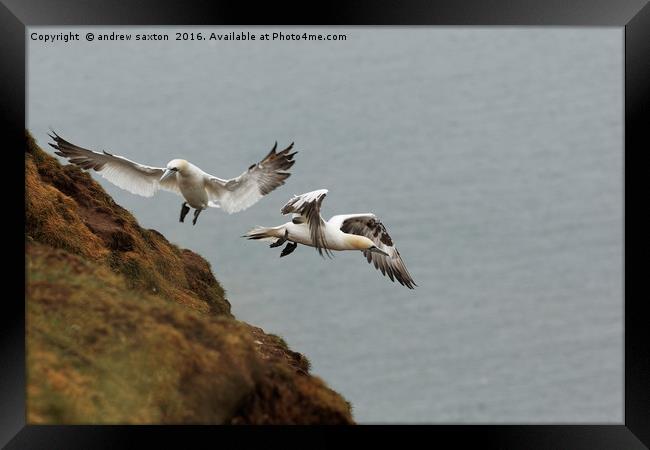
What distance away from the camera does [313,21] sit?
39.2 ft

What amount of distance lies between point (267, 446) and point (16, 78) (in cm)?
546

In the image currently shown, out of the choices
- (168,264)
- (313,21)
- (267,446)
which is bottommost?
(267,446)

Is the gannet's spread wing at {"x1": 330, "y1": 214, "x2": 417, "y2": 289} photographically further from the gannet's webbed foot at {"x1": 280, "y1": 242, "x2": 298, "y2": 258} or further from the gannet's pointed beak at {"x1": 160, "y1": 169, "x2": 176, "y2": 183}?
the gannet's pointed beak at {"x1": 160, "y1": 169, "x2": 176, "y2": 183}

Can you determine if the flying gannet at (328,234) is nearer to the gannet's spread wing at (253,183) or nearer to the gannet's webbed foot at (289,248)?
the gannet's webbed foot at (289,248)

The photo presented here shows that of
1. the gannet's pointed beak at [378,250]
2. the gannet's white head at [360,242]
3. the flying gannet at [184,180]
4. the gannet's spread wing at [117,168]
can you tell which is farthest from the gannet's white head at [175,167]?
the gannet's pointed beak at [378,250]

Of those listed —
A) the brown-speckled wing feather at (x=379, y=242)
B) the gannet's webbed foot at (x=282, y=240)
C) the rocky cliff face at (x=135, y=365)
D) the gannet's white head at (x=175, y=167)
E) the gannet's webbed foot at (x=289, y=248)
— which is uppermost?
the gannet's white head at (x=175, y=167)

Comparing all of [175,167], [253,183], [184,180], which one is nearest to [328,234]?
[253,183]

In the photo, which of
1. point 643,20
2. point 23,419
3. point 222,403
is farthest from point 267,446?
point 643,20

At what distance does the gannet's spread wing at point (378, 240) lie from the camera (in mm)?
15078

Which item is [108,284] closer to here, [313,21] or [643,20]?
[313,21]

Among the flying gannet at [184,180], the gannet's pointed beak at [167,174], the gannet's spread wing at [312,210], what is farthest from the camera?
the gannet's pointed beak at [167,174]

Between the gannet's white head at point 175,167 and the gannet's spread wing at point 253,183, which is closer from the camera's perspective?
the gannet's spread wing at point 253,183

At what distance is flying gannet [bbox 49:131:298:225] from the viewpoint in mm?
13594

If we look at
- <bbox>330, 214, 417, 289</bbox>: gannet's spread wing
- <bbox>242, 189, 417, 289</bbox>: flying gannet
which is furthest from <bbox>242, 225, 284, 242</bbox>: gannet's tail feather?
<bbox>330, 214, 417, 289</bbox>: gannet's spread wing
